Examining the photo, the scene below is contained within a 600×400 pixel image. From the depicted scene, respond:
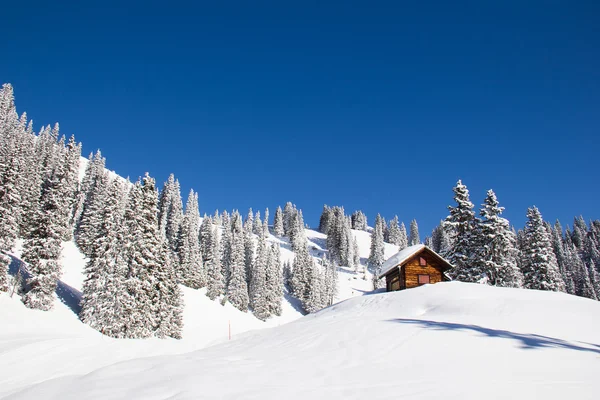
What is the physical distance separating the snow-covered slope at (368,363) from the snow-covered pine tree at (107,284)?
14.0 metres

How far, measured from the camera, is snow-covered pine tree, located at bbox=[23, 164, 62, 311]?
33.4 m

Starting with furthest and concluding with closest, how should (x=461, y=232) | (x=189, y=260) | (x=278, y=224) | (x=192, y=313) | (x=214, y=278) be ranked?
(x=278, y=224), (x=214, y=278), (x=189, y=260), (x=192, y=313), (x=461, y=232)

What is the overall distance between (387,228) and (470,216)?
5515 inches

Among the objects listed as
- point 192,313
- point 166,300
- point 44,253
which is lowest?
point 192,313

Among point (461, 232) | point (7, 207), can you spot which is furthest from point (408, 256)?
point (7, 207)

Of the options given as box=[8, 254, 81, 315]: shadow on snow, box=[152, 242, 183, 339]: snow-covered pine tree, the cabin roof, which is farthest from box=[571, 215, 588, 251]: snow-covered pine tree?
box=[8, 254, 81, 315]: shadow on snow

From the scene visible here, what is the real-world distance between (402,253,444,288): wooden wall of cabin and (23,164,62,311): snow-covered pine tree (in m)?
34.7

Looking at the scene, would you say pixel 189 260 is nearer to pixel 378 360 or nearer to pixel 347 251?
pixel 378 360

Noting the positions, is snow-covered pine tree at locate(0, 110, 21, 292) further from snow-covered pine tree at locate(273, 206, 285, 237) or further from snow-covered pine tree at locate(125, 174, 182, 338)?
snow-covered pine tree at locate(273, 206, 285, 237)

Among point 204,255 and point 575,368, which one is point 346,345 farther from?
point 204,255

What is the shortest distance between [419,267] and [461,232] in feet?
18.6

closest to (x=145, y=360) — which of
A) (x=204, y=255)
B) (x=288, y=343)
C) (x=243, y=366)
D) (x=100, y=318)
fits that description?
(x=243, y=366)

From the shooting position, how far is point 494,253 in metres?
36.2

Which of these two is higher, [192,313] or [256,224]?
[256,224]
